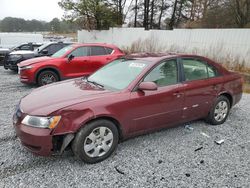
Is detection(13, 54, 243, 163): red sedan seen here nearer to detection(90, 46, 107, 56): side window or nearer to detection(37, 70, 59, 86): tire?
detection(37, 70, 59, 86): tire

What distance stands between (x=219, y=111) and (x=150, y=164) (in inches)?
84.9

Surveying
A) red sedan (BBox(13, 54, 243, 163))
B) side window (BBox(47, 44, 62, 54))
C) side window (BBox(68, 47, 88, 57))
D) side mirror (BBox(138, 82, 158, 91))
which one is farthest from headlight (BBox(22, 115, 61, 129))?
side window (BBox(47, 44, 62, 54))

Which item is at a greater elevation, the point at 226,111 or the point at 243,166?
the point at 226,111

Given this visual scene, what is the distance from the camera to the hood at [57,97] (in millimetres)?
2715

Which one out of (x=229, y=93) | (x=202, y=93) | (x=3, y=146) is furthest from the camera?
(x=229, y=93)

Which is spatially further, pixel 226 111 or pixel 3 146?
pixel 226 111

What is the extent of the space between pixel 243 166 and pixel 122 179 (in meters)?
1.72

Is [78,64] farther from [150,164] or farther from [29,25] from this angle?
[29,25]

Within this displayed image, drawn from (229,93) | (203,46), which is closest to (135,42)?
(203,46)

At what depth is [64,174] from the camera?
2.69 metres

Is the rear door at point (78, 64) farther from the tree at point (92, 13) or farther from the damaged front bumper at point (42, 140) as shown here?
the tree at point (92, 13)

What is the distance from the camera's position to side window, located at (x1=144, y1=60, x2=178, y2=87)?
336cm

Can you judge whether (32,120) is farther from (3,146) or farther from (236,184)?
(236,184)

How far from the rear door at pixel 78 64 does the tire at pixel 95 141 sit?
477 cm
